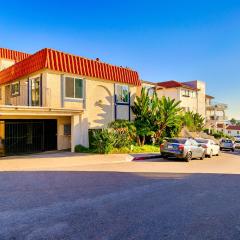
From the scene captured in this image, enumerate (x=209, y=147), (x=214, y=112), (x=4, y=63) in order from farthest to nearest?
(x=214, y=112) → (x=4, y=63) → (x=209, y=147)

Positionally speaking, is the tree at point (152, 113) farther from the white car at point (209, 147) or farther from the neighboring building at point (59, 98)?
the white car at point (209, 147)

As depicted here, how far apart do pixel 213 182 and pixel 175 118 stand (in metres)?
15.8

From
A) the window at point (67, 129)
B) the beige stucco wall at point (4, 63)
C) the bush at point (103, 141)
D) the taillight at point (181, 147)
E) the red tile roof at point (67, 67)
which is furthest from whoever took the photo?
the beige stucco wall at point (4, 63)

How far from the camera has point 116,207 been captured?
6.85 meters

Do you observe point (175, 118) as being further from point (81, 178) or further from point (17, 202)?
point (17, 202)

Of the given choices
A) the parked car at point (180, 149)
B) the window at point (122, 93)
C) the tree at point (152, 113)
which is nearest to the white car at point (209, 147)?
the parked car at point (180, 149)

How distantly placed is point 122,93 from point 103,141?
20.7ft

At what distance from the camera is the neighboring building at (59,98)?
19.5m

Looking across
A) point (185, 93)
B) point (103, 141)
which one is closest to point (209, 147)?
point (103, 141)

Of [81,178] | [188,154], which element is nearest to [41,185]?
[81,178]

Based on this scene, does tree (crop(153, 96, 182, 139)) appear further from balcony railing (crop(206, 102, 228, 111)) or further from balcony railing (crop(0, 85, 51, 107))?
balcony railing (crop(206, 102, 228, 111))

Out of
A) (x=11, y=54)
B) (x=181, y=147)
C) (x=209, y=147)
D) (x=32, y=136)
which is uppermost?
(x=11, y=54)

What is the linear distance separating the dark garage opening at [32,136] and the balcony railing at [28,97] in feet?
5.37

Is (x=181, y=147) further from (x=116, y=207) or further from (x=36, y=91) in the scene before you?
(x=116, y=207)
